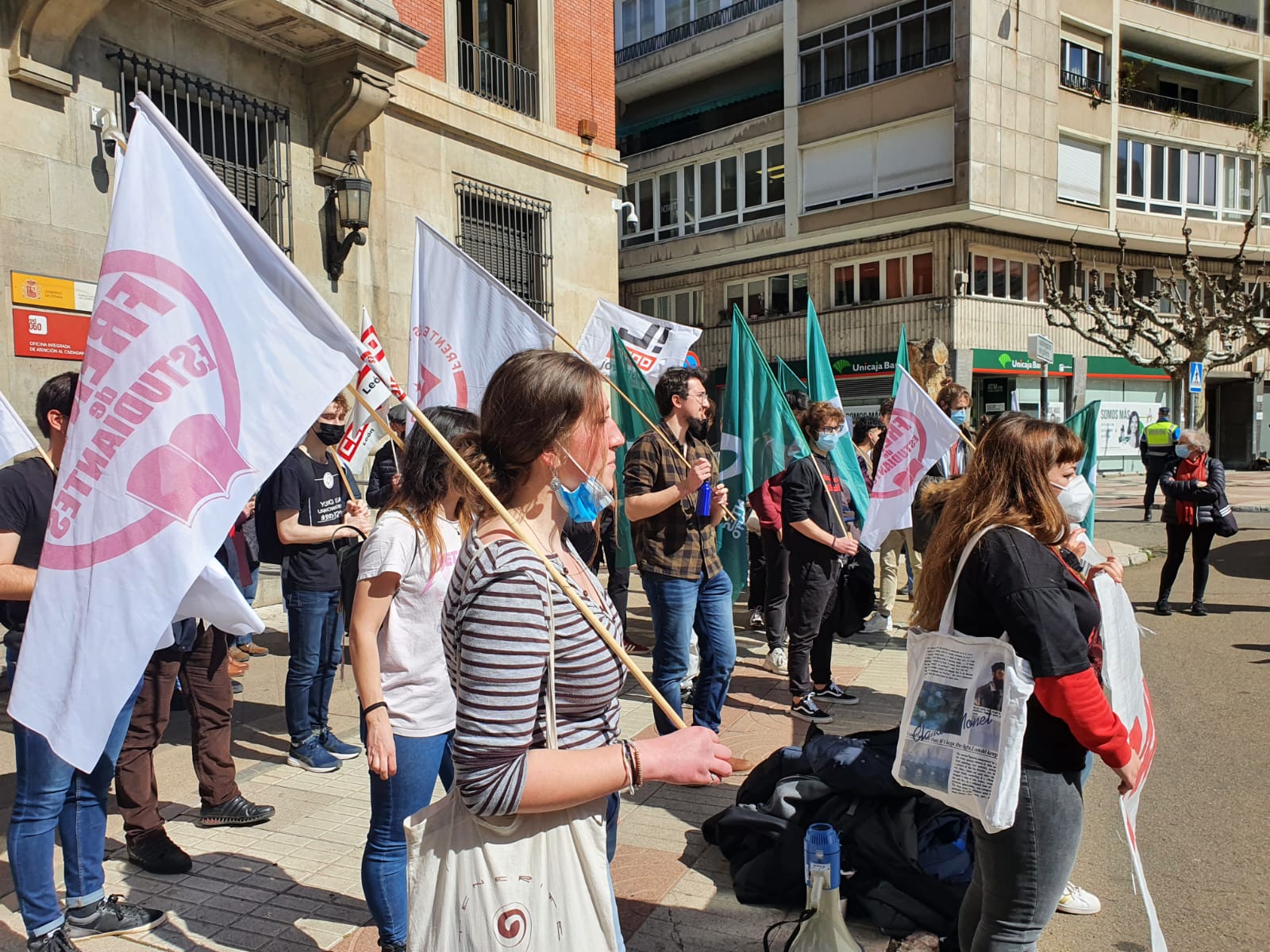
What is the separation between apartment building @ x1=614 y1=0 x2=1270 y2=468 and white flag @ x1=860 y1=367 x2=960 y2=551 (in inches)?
730

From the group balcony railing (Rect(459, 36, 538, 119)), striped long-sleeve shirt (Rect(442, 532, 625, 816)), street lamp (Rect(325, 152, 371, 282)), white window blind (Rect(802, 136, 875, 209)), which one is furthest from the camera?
white window blind (Rect(802, 136, 875, 209))

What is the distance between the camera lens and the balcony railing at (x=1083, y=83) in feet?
83.4

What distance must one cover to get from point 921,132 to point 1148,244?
839 centimetres

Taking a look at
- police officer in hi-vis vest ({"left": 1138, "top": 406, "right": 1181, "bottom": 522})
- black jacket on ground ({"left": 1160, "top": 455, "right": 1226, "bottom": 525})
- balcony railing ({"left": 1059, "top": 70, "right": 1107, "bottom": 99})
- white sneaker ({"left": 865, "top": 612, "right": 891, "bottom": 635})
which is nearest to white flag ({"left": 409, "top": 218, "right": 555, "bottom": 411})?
white sneaker ({"left": 865, "top": 612, "right": 891, "bottom": 635})

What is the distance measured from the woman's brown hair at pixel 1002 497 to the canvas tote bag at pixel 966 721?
3.1 inches

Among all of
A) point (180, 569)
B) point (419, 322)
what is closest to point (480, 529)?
point (180, 569)

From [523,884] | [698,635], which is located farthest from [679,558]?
[523,884]

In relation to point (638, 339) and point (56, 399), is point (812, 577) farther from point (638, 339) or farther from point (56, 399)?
point (56, 399)

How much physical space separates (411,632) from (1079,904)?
104 inches

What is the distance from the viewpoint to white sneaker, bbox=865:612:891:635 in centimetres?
837

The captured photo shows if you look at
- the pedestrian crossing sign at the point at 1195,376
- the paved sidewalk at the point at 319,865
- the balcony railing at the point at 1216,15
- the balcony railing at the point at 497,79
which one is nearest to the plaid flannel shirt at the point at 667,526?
the paved sidewalk at the point at 319,865

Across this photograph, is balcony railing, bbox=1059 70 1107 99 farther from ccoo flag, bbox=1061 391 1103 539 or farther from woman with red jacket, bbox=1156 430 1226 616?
ccoo flag, bbox=1061 391 1103 539

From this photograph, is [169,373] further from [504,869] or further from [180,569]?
[504,869]

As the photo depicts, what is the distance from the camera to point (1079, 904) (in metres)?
3.52
